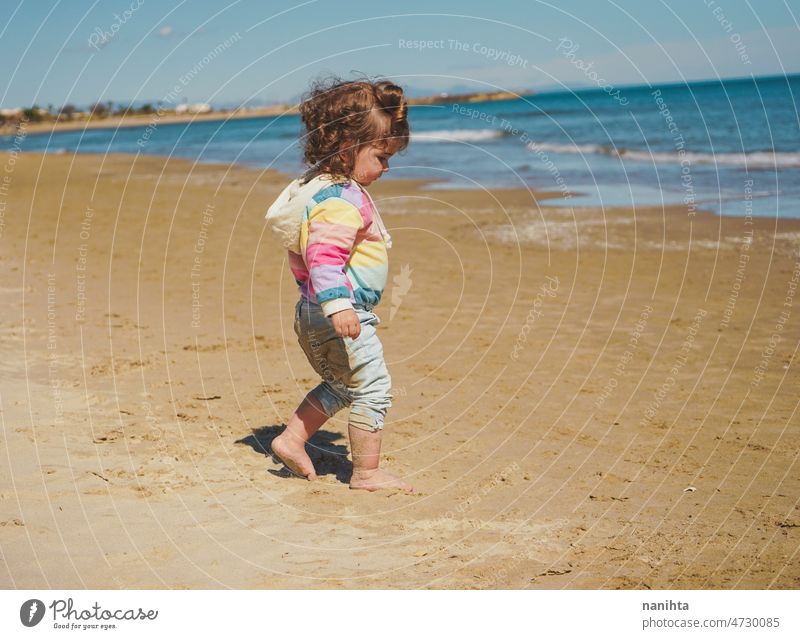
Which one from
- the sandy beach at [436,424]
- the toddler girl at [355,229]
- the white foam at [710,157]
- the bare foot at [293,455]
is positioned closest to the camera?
the sandy beach at [436,424]

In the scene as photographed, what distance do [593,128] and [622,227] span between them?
77.9 feet

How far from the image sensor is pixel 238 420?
5336 millimetres

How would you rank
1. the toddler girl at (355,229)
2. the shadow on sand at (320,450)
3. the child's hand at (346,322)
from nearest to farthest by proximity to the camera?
the child's hand at (346,322) < the toddler girl at (355,229) < the shadow on sand at (320,450)

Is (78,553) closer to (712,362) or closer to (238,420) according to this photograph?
(238,420)

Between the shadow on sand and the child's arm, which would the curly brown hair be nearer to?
the child's arm

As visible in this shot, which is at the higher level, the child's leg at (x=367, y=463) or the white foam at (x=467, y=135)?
the white foam at (x=467, y=135)

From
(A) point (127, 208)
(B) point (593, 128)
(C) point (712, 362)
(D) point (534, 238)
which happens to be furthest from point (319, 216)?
(B) point (593, 128)

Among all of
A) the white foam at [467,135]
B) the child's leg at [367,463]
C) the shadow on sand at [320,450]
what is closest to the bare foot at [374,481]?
the child's leg at [367,463]

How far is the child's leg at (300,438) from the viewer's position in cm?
446

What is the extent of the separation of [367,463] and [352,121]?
1644 millimetres

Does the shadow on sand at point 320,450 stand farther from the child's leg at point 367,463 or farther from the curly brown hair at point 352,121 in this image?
the curly brown hair at point 352,121

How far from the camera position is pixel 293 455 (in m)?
4.46

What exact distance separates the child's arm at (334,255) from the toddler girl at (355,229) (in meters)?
0.02

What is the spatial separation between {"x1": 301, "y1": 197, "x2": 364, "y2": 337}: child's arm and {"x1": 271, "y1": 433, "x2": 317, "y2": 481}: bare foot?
30.1 inches
